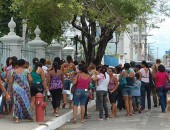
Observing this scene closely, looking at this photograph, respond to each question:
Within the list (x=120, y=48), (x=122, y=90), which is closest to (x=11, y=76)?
(x=122, y=90)

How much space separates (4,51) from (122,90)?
4.73m

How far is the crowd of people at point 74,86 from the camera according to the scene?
1114cm

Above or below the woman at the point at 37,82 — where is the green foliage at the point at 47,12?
above

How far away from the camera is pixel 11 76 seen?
11.1 meters

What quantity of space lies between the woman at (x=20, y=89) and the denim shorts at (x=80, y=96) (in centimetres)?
156

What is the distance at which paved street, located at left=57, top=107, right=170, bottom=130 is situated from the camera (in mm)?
11383

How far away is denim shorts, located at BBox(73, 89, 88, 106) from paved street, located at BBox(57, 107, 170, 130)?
2.16ft

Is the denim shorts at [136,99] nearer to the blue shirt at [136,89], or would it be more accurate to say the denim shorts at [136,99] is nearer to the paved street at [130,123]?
the blue shirt at [136,89]

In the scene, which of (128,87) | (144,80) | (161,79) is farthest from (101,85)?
(144,80)

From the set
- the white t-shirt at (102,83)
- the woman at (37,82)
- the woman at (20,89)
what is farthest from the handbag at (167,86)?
the woman at (20,89)

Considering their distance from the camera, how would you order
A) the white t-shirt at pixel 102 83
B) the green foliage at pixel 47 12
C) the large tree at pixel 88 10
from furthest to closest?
the large tree at pixel 88 10 < the green foliage at pixel 47 12 < the white t-shirt at pixel 102 83

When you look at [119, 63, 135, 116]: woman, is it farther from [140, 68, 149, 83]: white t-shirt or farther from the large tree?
the large tree

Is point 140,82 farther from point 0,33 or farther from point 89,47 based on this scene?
point 0,33

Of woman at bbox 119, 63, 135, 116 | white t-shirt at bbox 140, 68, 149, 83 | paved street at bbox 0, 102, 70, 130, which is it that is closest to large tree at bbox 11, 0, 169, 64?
white t-shirt at bbox 140, 68, 149, 83
